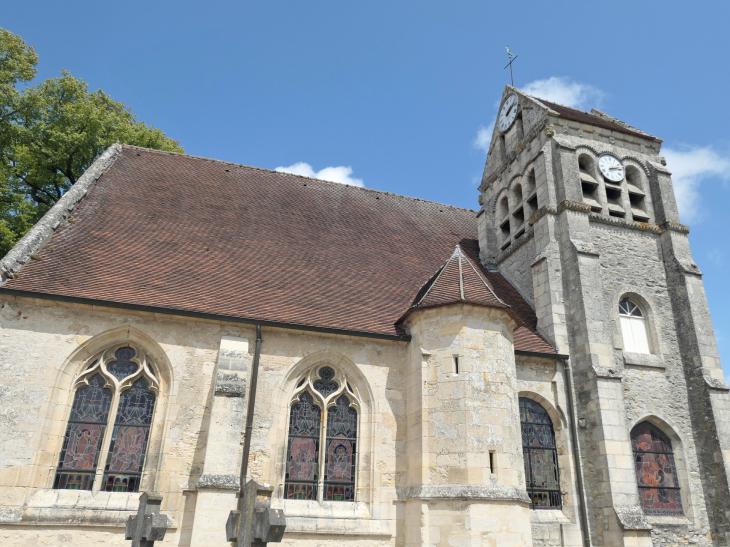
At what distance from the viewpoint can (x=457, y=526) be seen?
9.45 meters

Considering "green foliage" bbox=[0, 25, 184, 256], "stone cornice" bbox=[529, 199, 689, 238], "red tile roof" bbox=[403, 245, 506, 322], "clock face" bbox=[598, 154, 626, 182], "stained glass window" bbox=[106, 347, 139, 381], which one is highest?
"green foliage" bbox=[0, 25, 184, 256]

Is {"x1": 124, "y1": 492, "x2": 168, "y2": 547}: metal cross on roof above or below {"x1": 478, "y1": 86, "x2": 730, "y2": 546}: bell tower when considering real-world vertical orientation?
below

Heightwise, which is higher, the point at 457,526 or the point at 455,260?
the point at 455,260

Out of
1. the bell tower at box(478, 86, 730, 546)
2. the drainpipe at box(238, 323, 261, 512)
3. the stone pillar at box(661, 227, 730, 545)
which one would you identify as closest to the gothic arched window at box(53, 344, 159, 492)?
the drainpipe at box(238, 323, 261, 512)

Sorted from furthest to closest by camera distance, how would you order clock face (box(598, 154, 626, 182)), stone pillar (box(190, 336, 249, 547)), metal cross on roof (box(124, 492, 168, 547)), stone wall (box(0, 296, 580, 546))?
clock face (box(598, 154, 626, 182)) → stone wall (box(0, 296, 580, 546)) → stone pillar (box(190, 336, 249, 547)) → metal cross on roof (box(124, 492, 168, 547))

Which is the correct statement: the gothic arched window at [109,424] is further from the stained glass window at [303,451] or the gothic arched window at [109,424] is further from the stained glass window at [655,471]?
the stained glass window at [655,471]

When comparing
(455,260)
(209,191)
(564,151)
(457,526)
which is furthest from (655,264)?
(209,191)

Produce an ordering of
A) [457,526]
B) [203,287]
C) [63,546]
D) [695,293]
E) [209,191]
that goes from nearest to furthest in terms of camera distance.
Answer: [63,546] → [457,526] → [203,287] → [695,293] → [209,191]

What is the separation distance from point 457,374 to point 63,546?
7.08 metres

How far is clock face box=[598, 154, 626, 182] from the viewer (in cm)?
1511

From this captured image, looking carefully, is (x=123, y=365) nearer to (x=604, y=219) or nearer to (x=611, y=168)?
(x=604, y=219)

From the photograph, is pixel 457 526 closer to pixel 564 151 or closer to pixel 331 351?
pixel 331 351

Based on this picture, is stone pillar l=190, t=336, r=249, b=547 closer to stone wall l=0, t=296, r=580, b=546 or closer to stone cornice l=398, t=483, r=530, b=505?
stone wall l=0, t=296, r=580, b=546

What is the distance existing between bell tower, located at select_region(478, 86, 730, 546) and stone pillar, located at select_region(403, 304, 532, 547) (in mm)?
1963
